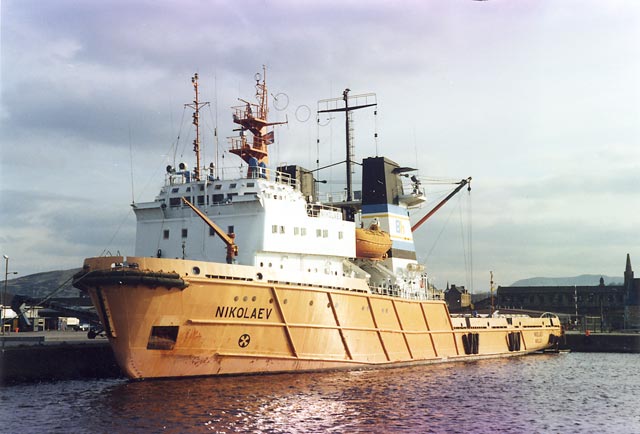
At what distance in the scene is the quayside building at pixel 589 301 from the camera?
6894 centimetres

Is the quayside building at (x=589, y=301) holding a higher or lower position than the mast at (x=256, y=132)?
lower

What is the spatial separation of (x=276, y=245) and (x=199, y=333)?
227 inches

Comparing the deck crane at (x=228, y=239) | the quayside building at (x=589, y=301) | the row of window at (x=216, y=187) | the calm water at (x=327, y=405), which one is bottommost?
the calm water at (x=327, y=405)

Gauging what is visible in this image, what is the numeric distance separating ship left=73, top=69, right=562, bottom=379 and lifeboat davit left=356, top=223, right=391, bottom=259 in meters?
0.07

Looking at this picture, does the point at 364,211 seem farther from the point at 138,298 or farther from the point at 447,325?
the point at 138,298

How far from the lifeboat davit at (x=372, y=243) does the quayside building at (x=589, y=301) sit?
137 ft

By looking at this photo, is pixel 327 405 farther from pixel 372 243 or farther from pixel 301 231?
pixel 372 243

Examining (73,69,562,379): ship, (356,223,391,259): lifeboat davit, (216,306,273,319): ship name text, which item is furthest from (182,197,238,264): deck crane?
(356,223,391,259): lifeboat davit

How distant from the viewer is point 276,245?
87.2ft

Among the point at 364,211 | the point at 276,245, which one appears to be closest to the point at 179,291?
the point at 276,245

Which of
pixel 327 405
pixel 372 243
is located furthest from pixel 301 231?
pixel 327 405

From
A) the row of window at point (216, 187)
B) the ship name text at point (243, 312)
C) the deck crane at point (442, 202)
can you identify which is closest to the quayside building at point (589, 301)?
the deck crane at point (442, 202)

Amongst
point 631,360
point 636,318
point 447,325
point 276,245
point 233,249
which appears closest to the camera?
point 233,249

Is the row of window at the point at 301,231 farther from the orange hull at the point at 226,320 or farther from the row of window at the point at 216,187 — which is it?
the orange hull at the point at 226,320
